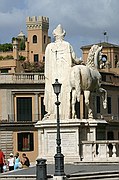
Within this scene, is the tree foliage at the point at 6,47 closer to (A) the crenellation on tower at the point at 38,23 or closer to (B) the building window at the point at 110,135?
(A) the crenellation on tower at the point at 38,23

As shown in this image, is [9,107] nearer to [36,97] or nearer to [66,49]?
[36,97]

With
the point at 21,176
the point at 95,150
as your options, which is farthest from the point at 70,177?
the point at 95,150

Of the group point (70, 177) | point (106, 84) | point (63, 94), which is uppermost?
point (106, 84)

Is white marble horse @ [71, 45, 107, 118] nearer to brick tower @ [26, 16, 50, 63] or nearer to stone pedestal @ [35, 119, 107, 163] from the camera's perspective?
stone pedestal @ [35, 119, 107, 163]

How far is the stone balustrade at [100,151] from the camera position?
30875 millimetres

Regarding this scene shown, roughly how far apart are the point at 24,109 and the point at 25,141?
3.38 metres

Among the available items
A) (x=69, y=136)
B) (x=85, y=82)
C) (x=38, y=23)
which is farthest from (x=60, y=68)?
(x=38, y=23)

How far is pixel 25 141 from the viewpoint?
3113 inches

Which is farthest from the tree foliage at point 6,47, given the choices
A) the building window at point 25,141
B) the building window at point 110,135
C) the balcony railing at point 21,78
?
the building window at point 25,141

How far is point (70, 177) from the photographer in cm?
2584

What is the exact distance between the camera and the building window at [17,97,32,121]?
79.9m

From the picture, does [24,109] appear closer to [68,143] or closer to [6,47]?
[68,143]

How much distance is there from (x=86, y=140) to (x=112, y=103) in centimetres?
5637

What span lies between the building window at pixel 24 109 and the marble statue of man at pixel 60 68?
153 feet
